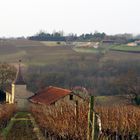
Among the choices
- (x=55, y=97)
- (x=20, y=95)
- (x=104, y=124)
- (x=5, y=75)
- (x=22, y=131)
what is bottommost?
(x=20, y=95)

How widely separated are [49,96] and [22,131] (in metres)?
20.3

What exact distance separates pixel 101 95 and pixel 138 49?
38.7 meters

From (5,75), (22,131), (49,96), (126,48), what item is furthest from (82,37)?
(22,131)

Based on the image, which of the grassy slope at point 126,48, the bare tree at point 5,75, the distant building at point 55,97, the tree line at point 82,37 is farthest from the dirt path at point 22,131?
the tree line at point 82,37

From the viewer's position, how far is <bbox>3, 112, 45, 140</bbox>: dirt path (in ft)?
109

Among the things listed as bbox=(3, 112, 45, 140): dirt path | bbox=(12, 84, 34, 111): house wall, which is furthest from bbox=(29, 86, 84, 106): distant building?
bbox=(3, 112, 45, 140): dirt path

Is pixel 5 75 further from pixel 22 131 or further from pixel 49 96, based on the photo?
pixel 22 131

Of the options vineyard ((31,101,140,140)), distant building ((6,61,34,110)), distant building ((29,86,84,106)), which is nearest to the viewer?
vineyard ((31,101,140,140))

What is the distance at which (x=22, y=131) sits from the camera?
37188 millimetres

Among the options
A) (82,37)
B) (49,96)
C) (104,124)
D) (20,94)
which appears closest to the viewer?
(104,124)

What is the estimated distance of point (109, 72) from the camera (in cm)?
8506

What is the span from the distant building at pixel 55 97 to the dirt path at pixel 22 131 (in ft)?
22.5

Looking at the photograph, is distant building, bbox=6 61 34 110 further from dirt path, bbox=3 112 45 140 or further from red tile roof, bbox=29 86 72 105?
dirt path, bbox=3 112 45 140

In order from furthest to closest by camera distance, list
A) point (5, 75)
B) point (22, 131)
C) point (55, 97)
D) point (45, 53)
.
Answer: point (45, 53) → point (5, 75) → point (55, 97) → point (22, 131)
